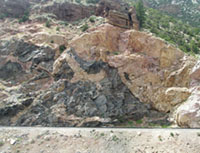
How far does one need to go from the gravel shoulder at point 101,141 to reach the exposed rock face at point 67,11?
67.9ft

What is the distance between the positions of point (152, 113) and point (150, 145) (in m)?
4.49

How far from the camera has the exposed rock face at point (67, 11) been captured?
2656cm

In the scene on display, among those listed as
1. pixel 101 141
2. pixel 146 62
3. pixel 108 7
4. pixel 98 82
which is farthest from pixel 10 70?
pixel 108 7

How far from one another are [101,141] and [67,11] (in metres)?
23.2

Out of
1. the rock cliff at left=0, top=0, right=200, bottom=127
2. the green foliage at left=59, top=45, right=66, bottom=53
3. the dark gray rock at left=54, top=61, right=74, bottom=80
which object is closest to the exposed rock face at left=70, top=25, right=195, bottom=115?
the rock cliff at left=0, top=0, right=200, bottom=127

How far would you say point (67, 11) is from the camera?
2694cm

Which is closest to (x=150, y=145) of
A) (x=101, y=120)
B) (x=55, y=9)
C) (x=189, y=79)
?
(x=101, y=120)

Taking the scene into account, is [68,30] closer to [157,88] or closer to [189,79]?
[157,88]

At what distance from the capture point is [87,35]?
1617cm

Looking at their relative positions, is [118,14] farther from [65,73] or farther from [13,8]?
[13,8]

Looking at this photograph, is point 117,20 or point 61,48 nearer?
point 61,48

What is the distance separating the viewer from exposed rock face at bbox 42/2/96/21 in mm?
26562

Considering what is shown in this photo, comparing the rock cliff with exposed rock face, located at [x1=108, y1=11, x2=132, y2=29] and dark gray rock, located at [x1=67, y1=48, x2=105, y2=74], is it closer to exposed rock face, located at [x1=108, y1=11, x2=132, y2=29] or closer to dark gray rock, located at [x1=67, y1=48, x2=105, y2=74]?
dark gray rock, located at [x1=67, y1=48, x2=105, y2=74]

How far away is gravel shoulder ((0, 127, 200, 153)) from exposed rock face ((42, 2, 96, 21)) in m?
20.7
